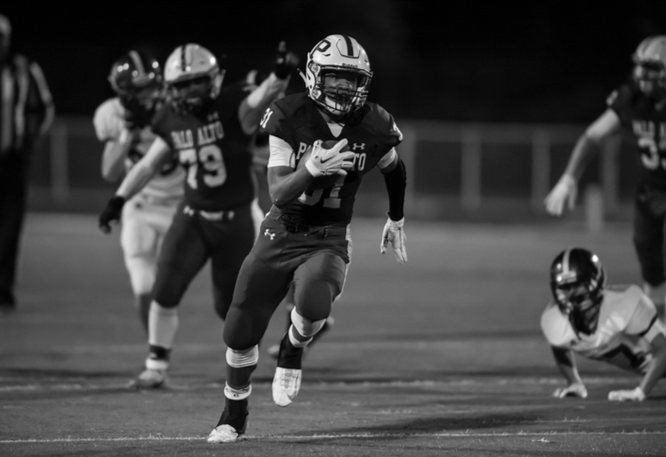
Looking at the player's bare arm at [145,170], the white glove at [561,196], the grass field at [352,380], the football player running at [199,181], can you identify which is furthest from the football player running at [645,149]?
the player's bare arm at [145,170]

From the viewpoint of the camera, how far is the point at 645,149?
8344mm

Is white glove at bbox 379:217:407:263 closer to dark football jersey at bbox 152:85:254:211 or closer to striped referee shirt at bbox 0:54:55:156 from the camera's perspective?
dark football jersey at bbox 152:85:254:211

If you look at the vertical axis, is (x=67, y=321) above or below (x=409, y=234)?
above

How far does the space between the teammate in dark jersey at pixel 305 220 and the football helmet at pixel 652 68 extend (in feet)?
10.6

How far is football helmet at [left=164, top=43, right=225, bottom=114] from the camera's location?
7.04 m

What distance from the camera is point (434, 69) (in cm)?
3111

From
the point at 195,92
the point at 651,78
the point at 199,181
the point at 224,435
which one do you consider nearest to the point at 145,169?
the point at 199,181

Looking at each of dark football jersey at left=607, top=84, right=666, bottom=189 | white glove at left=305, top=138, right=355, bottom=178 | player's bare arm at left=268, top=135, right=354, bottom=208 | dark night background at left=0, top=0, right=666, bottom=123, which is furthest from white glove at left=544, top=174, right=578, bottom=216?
dark night background at left=0, top=0, right=666, bottom=123

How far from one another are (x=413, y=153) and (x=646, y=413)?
1904cm

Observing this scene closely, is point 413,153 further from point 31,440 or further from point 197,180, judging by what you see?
point 31,440

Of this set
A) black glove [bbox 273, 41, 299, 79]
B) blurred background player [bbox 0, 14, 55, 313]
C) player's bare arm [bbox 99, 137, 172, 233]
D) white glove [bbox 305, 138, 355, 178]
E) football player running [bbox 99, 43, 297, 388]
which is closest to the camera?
white glove [bbox 305, 138, 355, 178]

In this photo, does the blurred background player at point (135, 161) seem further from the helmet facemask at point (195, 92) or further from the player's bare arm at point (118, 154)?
the helmet facemask at point (195, 92)

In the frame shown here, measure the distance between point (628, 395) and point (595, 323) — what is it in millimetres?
490

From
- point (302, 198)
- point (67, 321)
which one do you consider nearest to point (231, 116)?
point (302, 198)
